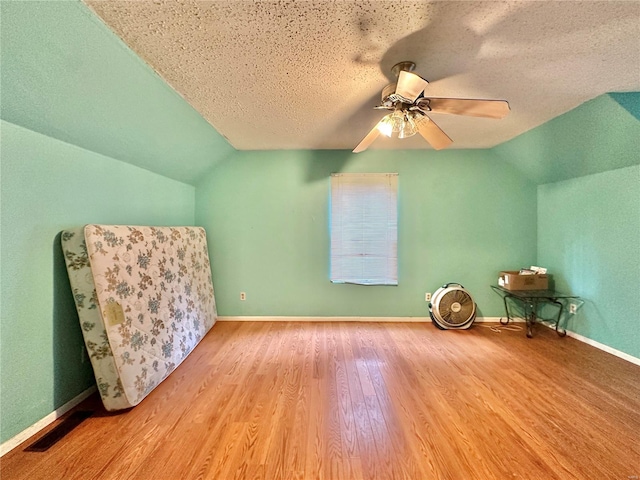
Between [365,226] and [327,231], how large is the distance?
51 centimetres

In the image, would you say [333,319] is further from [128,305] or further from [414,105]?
[414,105]

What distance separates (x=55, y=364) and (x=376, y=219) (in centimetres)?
325

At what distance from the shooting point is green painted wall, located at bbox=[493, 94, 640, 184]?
212 cm

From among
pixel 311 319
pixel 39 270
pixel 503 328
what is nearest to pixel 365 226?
pixel 311 319

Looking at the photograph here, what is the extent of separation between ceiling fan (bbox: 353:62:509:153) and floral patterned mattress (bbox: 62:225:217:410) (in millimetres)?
2122

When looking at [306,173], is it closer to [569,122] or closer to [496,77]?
[496,77]

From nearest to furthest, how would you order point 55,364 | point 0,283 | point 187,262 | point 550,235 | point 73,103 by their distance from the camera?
point 0,283, point 73,103, point 55,364, point 187,262, point 550,235

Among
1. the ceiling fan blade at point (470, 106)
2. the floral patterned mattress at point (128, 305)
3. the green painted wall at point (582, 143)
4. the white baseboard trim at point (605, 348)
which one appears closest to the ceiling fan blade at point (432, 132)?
the ceiling fan blade at point (470, 106)

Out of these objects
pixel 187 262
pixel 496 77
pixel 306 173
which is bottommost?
pixel 187 262

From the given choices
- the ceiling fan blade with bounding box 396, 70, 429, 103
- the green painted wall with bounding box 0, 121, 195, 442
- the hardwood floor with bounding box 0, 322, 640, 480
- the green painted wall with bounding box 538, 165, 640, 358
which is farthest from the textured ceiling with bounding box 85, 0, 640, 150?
the hardwood floor with bounding box 0, 322, 640, 480

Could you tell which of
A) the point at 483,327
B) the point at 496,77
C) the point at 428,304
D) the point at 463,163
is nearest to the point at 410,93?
the point at 496,77

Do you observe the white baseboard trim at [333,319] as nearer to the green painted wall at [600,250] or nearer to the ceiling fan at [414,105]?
the green painted wall at [600,250]

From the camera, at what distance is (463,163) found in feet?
11.5

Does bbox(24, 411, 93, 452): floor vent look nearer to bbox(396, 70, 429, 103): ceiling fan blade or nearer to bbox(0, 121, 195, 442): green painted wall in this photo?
bbox(0, 121, 195, 442): green painted wall
